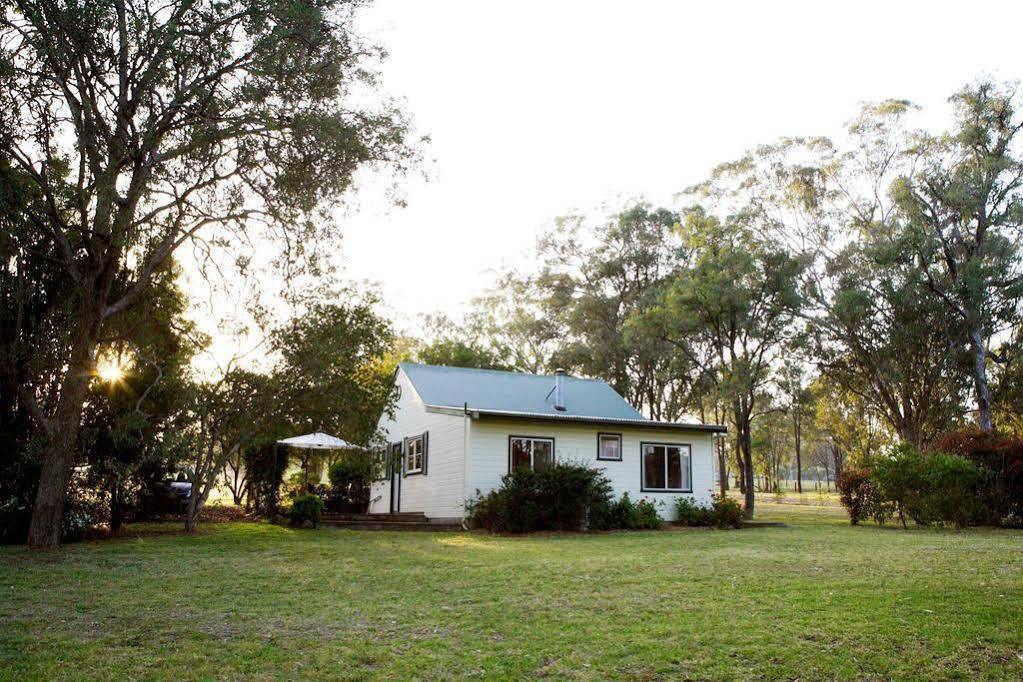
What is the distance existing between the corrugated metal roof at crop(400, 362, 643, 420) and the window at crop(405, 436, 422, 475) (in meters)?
1.59

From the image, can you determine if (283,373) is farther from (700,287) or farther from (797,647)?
(700,287)

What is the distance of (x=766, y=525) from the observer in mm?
19703

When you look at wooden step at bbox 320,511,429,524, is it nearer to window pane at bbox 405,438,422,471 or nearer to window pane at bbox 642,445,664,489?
→ window pane at bbox 405,438,422,471

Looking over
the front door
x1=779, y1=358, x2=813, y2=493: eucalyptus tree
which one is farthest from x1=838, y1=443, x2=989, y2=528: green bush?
the front door

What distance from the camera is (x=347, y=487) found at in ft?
75.1

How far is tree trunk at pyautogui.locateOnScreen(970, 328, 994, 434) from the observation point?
26.2 metres

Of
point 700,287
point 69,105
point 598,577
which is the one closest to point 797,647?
point 598,577

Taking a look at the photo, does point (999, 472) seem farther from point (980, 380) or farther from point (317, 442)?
point (317, 442)

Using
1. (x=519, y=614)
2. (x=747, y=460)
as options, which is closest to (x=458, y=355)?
(x=747, y=460)

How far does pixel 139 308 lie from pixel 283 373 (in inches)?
118

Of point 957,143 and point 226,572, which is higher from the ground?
point 957,143

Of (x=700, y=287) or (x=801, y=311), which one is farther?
(x=801, y=311)

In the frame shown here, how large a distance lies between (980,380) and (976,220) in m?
5.66

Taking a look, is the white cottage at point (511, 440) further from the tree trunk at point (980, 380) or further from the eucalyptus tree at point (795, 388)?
the tree trunk at point (980, 380)
